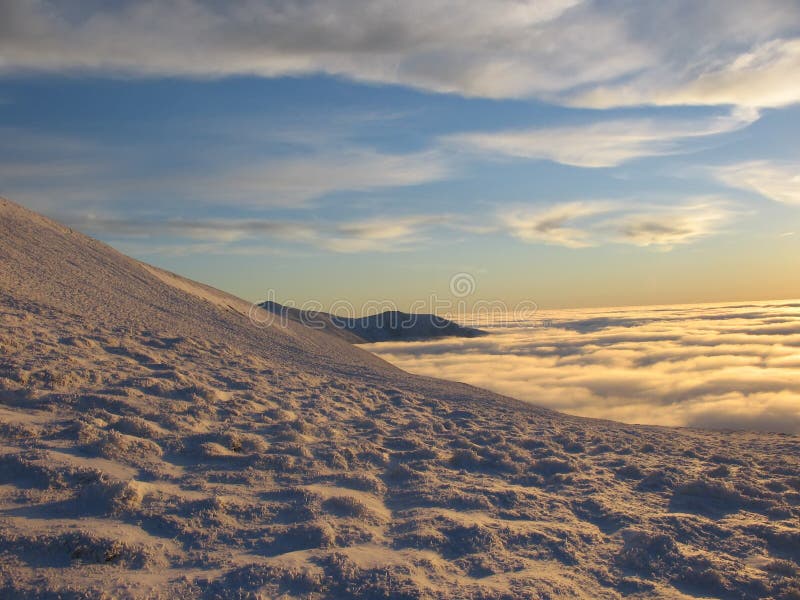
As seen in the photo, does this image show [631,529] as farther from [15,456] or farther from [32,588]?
[15,456]

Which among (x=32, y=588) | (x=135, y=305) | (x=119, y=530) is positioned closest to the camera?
(x=32, y=588)

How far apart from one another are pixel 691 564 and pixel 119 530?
544 centimetres

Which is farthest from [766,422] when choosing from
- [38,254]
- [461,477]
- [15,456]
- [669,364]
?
[669,364]

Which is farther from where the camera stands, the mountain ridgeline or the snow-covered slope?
the mountain ridgeline

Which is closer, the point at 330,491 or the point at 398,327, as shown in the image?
the point at 330,491

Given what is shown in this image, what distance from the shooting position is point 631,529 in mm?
6477

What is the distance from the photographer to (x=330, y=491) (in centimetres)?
683

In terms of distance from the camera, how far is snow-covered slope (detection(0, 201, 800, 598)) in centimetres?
486

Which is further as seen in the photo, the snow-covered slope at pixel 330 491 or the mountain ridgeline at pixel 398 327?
the mountain ridgeline at pixel 398 327

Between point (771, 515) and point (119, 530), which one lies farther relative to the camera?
point (771, 515)

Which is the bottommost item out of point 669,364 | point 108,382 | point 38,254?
point 669,364

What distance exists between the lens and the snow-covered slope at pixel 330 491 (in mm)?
4863

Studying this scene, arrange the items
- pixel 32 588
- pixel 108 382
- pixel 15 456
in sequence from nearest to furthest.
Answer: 1. pixel 32 588
2. pixel 15 456
3. pixel 108 382

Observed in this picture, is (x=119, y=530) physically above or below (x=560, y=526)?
above
